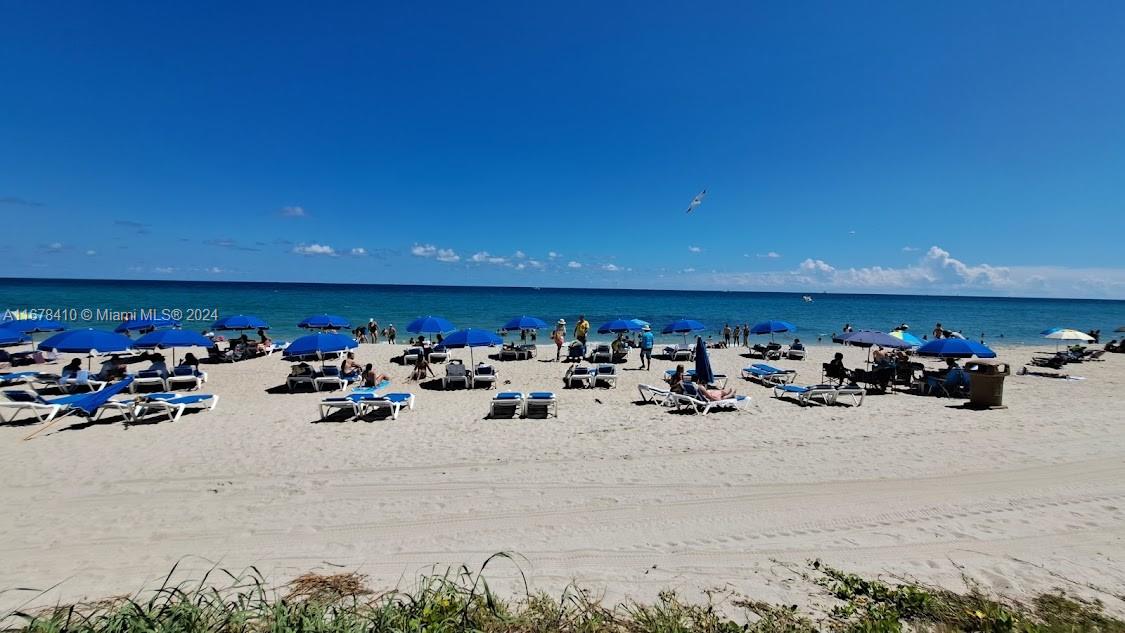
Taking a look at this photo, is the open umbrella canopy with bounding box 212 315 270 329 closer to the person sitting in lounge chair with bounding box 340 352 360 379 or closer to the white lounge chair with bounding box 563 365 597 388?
the person sitting in lounge chair with bounding box 340 352 360 379

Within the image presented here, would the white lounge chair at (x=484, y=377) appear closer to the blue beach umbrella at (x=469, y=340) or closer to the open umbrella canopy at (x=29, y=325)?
the blue beach umbrella at (x=469, y=340)

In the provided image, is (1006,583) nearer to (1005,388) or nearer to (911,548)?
(911,548)

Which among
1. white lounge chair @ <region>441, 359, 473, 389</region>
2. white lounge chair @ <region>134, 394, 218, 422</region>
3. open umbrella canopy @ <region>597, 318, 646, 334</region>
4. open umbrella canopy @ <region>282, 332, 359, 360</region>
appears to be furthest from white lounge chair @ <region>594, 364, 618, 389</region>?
white lounge chair @ <region>134, 394, 218, 422</region>

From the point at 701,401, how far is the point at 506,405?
4.11m

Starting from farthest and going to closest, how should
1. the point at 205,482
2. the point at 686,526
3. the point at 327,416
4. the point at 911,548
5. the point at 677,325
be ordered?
the point at 677,325 → the point at 327,416 → the point at 205,482 → the point at 686,526 → the point at 911,548

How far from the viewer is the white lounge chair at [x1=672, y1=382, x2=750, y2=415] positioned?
9.77m

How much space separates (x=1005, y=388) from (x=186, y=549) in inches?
722

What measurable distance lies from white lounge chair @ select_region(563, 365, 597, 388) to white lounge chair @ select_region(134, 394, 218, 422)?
328 inches

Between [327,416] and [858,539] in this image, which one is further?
[327,416]

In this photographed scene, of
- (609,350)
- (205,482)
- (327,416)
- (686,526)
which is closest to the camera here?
(686,526)

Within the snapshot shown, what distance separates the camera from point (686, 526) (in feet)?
16.0

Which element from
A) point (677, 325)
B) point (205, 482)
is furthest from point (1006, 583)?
point (677, 325)

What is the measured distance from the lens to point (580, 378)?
42.5 ft

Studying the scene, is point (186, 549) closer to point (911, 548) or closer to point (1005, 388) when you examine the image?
point (911, 548)
